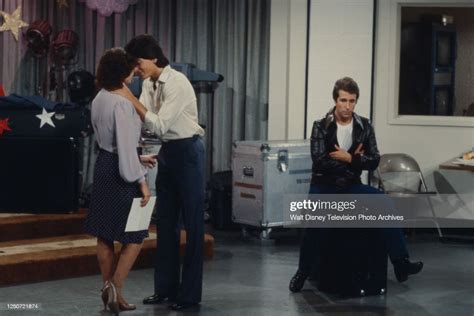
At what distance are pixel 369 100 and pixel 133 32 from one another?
2.34 m

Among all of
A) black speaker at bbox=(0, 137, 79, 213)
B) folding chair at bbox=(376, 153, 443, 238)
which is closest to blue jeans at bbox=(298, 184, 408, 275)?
folding chair at bbox=(376, 153, 443, 238)

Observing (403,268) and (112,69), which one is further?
(403,268)

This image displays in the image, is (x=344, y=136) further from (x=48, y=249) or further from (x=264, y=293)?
(x=48, y=249)

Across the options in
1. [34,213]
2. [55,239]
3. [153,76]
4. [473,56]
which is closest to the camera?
[153,76]

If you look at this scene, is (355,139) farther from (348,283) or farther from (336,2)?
(336,2)

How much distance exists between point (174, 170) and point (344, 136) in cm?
122

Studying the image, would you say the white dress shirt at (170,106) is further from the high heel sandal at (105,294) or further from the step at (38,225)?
the step at (38,225)

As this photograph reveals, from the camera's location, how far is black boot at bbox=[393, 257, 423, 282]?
708 centimetres

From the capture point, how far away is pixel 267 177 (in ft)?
28.3

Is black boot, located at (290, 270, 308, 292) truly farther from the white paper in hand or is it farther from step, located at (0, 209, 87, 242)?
step, located at (0, 209, 87, 242)

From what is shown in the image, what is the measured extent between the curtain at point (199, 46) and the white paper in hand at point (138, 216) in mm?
4001

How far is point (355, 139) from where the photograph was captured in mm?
6715

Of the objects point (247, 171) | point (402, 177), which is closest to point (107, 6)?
point (247, 171)

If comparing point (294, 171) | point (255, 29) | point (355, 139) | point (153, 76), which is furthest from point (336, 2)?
point (153, 76)
